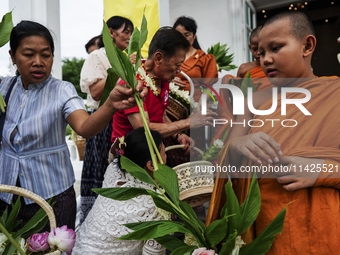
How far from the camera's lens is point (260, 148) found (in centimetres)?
87

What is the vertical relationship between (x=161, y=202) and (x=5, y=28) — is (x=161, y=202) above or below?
below

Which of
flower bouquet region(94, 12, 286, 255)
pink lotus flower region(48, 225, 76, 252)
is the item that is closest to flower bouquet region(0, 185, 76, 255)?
pink lotus flower region(48, 225, 76, 252)

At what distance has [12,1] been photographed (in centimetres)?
264

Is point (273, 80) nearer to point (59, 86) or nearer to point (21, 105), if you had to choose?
point (59, 86)

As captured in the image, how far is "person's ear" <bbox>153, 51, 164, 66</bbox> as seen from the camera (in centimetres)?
163

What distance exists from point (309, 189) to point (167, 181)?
0.47m

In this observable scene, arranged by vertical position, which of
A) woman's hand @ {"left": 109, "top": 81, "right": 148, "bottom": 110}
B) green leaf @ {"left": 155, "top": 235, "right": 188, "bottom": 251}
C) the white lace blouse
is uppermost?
woman's hand @ {"left": 109, "top": 81, "right": 148, "bottom": 110}

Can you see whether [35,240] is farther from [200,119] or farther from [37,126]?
[200,119]

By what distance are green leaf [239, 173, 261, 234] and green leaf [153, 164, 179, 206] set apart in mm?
166

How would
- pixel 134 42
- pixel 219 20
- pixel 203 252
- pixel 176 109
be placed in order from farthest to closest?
pixel 219 20
pixel 176 109
pixel 134 42
pixel 203 252

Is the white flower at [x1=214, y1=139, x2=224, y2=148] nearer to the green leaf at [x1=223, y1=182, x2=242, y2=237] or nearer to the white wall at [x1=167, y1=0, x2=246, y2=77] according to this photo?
the green leaf at [x1=223, y1=182, x2=242, y2=237]

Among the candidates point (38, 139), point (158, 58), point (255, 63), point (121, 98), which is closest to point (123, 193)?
point (121, 98)

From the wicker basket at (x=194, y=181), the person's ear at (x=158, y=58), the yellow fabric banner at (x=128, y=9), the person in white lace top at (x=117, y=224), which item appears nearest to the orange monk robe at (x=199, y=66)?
the yellow fabric banner at (x=128, y=9)

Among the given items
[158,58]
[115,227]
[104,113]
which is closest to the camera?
[104,113]
